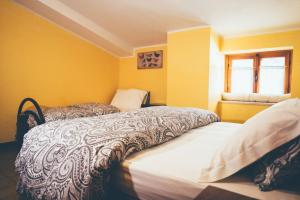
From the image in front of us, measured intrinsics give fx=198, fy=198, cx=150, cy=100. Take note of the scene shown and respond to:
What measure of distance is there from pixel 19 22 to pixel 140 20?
6.27 ft

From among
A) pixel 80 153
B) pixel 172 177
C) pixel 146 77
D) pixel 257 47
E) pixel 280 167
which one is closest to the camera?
pixel 280 167

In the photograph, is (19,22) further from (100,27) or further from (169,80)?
(169,80)

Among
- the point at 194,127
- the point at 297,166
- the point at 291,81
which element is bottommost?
the point at 194,127

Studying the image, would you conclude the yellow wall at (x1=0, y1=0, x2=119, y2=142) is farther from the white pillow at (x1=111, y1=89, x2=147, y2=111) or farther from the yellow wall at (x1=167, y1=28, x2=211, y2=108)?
the yellow wall at (x1=167, y1=28, x2=211, y2=108)

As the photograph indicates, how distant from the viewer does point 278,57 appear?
11.1 ft

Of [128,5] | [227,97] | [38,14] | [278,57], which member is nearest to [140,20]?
[128,5]

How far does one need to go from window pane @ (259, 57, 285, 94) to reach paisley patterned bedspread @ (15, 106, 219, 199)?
2.73 m

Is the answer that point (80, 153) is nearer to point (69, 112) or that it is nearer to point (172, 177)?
point (172, 177)

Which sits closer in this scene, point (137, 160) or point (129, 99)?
point (137, 160)

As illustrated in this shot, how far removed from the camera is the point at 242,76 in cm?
372

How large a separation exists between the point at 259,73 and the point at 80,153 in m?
3.53

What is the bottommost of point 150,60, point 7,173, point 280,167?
point 7,173

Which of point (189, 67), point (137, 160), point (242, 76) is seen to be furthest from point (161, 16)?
point (137, 160)

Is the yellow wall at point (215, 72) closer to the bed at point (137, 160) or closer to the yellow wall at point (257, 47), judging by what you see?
the yellow wall at point (257, 47)
